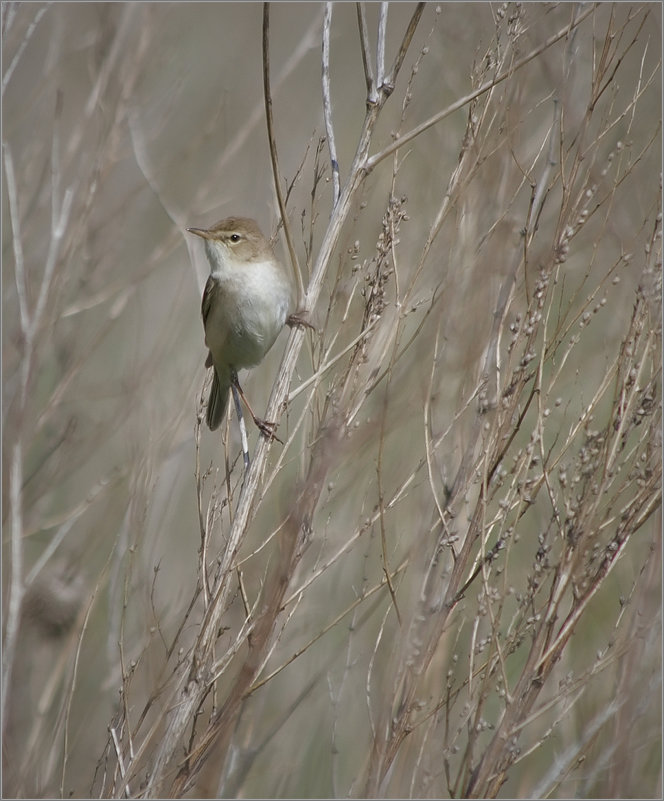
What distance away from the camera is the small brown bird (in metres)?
3.32

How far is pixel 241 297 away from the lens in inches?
132

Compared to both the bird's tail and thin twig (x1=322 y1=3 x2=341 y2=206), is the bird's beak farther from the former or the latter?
thin twig (x1=322 y1=3 x2=341 y2=206)

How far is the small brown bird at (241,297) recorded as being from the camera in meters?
3.32

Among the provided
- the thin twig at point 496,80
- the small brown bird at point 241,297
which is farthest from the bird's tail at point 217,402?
the thin twig at point 496,80

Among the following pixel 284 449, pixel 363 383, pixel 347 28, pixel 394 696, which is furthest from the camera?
pixel 347 28

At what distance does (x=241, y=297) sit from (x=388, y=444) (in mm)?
816

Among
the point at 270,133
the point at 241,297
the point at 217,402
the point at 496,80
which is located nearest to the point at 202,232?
the point at 241,297

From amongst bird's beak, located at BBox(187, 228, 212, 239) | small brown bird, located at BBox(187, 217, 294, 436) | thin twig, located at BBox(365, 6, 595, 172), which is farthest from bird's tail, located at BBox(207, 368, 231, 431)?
thin twig, located at BBox(365, 6, 595, 172)

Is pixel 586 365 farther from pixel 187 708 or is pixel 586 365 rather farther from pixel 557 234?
pixel 187 708

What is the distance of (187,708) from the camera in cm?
197

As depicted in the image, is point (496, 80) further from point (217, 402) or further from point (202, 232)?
point (217, 402)

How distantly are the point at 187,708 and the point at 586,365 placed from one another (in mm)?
1907

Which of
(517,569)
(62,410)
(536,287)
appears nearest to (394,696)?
(536,287)

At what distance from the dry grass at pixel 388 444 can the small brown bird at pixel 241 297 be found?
141 millimetres
